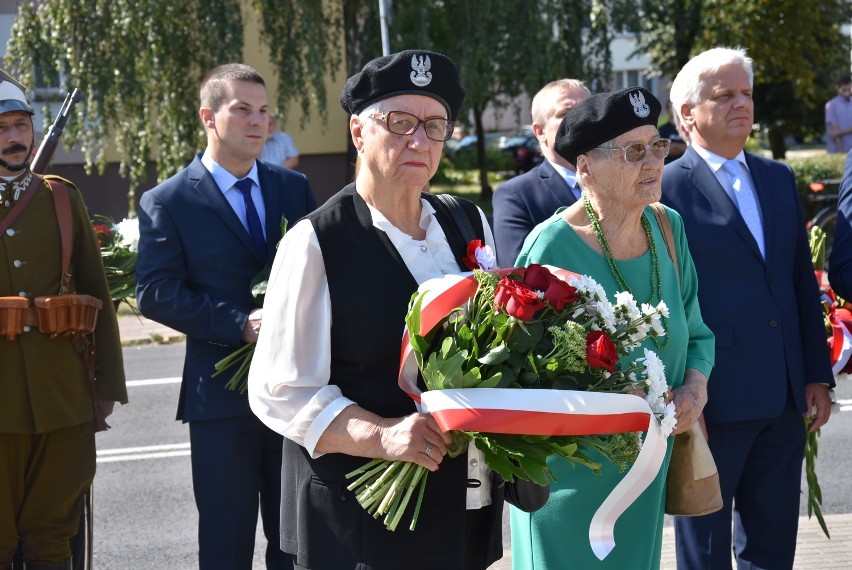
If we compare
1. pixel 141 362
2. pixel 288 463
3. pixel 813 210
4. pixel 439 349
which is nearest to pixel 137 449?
pixel 141 362

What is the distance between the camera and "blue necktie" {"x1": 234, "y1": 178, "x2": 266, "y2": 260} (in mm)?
4801

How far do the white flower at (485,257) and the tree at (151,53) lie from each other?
12443mm

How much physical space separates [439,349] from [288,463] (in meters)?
0.67

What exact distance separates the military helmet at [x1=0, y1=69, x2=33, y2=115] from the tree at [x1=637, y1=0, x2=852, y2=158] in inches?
580

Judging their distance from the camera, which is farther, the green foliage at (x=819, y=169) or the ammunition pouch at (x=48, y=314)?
the green foliage at (x=819, y=169)

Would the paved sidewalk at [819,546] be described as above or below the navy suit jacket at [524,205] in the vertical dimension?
below

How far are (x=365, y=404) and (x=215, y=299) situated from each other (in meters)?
1.85

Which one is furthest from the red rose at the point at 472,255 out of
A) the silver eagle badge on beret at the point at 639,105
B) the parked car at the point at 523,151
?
the parked car at the point at 523,151

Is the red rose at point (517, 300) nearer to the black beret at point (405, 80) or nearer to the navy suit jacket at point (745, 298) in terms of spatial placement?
the black beret at point (405, 80)

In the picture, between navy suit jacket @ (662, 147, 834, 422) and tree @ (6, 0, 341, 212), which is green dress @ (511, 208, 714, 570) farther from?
tree @ (6, 0, 341, 212)

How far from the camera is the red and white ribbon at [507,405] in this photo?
Answer: 8.68ft

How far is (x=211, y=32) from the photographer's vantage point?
15.0 metres

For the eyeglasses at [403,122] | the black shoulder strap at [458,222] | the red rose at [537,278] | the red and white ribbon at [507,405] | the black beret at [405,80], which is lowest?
the red and white ribbon at [507,405]

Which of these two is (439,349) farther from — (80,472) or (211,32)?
(211,32)
